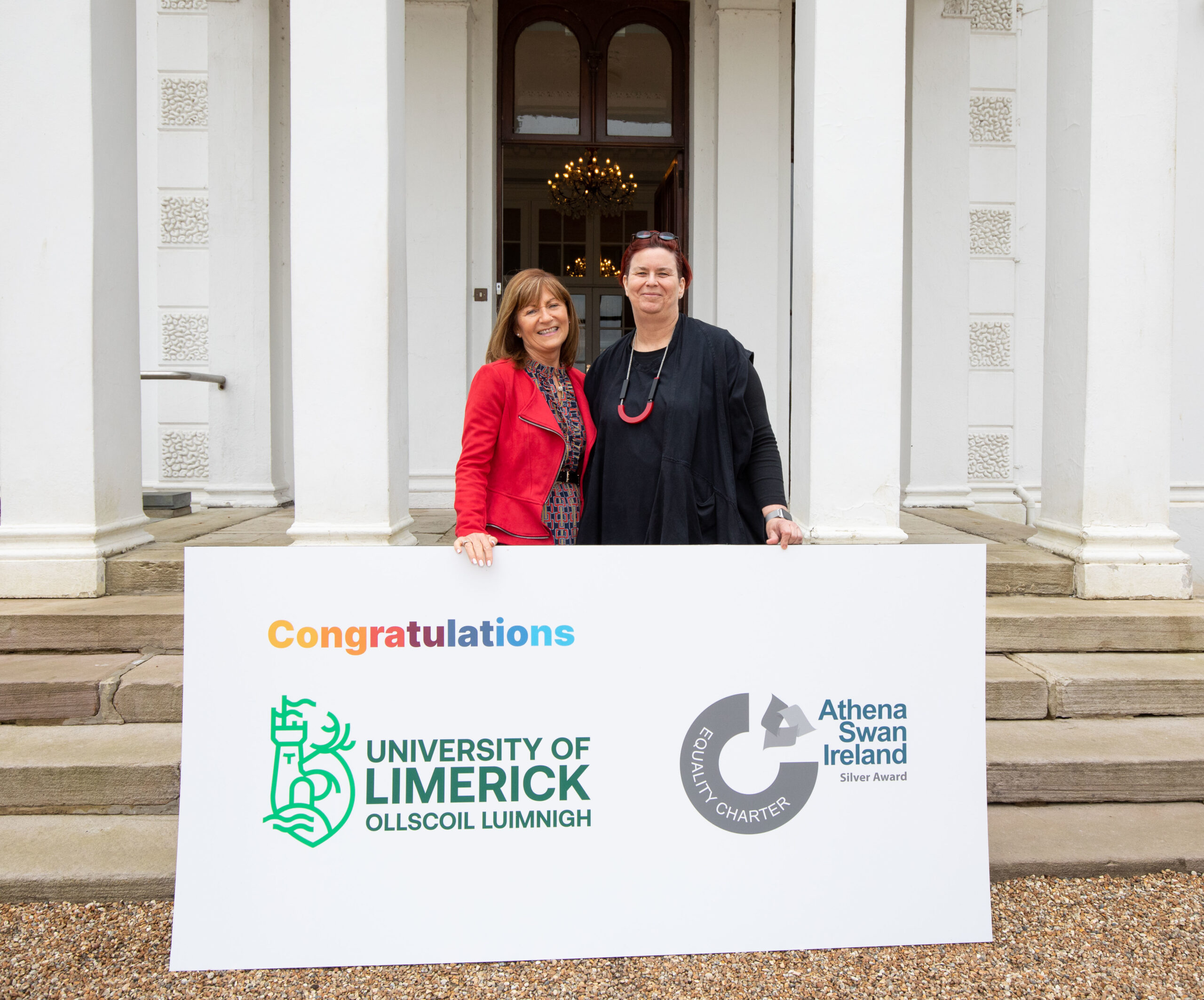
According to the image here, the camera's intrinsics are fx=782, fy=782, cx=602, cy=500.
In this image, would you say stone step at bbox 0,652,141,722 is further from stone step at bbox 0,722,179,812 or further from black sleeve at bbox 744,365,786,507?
black sleeve at bbox 744,365,786,507

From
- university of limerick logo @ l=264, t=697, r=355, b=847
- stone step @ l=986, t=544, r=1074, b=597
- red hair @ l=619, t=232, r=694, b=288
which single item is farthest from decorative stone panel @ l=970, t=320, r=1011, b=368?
university of limerick logo @ l=264, t=697, r=355, b=847

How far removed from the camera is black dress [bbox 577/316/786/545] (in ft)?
7.55

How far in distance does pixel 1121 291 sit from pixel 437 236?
13.5 ft

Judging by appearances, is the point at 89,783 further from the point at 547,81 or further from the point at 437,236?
the point at 547,81

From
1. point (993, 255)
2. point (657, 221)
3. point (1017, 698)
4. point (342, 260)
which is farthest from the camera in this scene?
point (657, 221)

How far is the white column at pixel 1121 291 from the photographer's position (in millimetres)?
3615

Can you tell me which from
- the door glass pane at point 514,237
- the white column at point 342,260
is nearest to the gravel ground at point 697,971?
the white column at point 342,260

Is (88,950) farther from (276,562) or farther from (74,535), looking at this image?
(74,535)

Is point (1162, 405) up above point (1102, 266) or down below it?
below

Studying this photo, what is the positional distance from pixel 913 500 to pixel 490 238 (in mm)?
3599

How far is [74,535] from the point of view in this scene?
139 inches

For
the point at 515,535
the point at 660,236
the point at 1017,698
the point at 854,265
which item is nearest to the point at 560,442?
the point at 515,535

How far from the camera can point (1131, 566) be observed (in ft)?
11.9

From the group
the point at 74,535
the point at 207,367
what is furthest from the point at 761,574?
the point at 207,367
